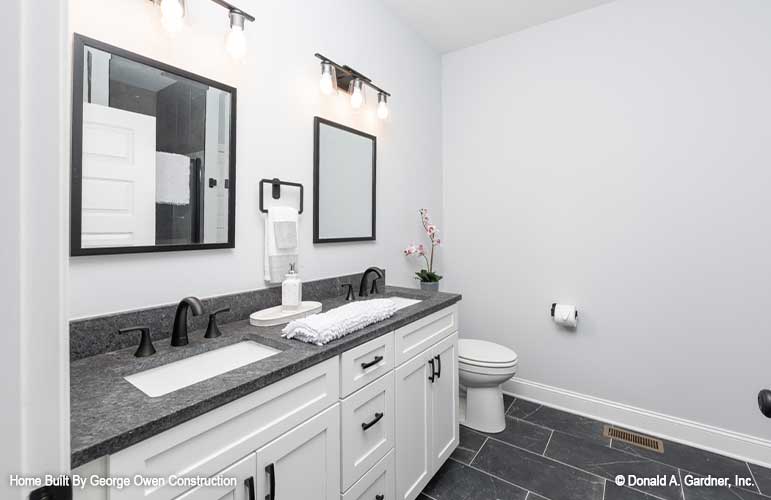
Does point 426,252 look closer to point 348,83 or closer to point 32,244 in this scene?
point 348,83

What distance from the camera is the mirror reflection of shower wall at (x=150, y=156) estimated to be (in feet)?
3.60

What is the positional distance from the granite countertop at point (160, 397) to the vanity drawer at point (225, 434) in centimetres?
3

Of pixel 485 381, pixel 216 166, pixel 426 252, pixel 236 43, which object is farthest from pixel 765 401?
pixel 426 252

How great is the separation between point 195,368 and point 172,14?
1.15 metres

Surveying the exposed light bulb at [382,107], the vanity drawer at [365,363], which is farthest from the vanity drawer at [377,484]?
the exposed light bulb at [382,107]

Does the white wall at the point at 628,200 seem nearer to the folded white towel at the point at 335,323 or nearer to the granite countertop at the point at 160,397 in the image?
the folded white towel at the point at 335,323

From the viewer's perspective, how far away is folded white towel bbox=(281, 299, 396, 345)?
1183mm

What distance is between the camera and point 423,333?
1674mm

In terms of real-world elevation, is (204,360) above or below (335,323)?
below

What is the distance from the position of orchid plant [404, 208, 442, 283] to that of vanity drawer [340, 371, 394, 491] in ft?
3.94

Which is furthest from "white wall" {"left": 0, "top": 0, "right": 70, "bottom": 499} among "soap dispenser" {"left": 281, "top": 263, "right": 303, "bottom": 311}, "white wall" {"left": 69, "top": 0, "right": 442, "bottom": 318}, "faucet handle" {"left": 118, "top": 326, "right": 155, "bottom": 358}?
"soap dispenser" {"left": 281, "top": 263, "right": 303, "bottom": 311}

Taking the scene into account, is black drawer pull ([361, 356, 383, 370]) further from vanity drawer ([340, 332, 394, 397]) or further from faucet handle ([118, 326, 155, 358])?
faucet handle ([118, 326, 155, 358])

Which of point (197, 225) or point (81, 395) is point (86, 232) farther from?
point (81, 395)

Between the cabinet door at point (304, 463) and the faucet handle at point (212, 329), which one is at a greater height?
the faucet handle at point (212, 329)
